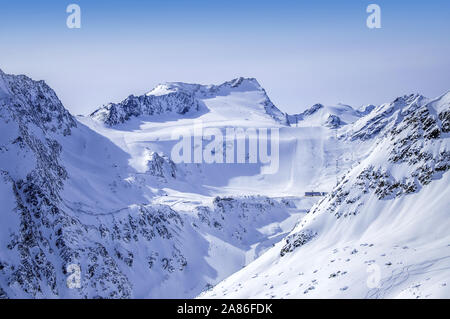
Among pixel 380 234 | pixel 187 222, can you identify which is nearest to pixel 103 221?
pixel 187 222

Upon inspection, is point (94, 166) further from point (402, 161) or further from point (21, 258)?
point (402, 161)

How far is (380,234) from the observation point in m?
44.7

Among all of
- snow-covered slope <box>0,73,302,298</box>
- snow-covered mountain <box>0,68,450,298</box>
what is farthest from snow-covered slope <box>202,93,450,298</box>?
snow-covered slope <box>0,73,302,298</box>

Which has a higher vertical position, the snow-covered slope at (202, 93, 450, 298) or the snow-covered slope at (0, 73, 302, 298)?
the snow-covered slope at (202, 93, 450, 298)

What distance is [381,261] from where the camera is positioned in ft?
115

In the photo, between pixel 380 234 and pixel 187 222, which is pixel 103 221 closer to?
pixel 187 222

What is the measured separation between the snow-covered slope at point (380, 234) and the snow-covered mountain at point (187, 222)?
0.17 m

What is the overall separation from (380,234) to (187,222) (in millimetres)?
66516

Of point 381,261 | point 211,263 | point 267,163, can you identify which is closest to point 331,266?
point 381,261

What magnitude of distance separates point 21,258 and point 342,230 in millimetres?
48493

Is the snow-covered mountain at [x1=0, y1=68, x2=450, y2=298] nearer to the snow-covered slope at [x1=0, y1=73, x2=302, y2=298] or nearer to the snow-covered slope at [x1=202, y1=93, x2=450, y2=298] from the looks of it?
the snow-covered slope at [x1=202, y1=93, x2=450, y2=298]

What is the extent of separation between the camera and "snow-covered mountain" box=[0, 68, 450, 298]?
41656mm

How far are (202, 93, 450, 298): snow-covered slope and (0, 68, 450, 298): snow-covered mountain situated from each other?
172 mm

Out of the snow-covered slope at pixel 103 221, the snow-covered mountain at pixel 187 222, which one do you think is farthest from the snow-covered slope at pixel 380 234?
the snow-covered slope at pixel 103 221
